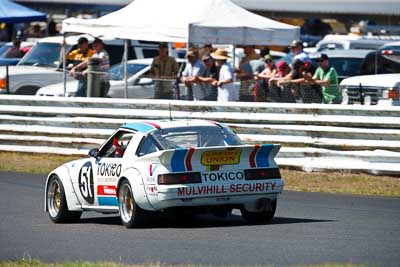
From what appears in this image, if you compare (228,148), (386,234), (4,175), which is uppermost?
(228,148)

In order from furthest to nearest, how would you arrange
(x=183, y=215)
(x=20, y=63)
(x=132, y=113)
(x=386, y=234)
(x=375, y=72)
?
(x=20, y=63) < (x=375, y=72) < (x=132, y=113) < (x=183, y=215) < (x=386, y=234)

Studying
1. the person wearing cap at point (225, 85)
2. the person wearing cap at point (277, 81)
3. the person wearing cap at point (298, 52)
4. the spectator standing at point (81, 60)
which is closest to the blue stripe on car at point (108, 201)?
the person wearing cap at point (277, 81)

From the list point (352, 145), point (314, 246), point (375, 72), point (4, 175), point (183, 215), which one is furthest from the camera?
point (375, 72)

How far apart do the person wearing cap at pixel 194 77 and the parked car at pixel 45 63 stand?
4.41m

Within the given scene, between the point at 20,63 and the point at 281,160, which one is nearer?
the point at 281,160

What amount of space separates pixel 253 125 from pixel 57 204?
5992mm

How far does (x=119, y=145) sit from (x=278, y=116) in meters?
6.07

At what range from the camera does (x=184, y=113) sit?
18.1 meters

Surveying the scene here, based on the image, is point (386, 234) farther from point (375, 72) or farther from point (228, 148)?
point (375, 72)

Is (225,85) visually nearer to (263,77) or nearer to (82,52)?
(263,77)

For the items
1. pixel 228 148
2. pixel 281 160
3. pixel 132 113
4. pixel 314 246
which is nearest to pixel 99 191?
pixel 228 148

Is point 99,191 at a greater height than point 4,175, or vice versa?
point 99,191

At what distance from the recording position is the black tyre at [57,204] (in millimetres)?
12000

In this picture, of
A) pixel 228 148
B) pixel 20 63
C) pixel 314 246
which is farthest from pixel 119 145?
pixel 20 63
